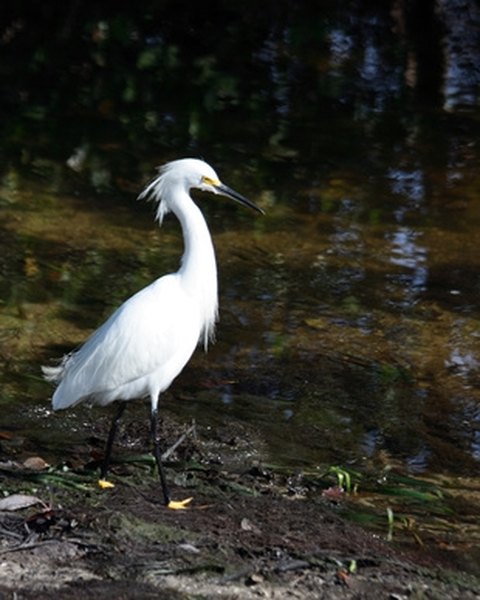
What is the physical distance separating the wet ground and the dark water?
2.46ft

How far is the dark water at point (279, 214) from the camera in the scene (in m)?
6.83

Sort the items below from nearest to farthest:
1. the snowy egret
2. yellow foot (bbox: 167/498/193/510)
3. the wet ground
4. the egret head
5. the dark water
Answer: the wet ground
yellow foot (bbox: 167/498/193/510)
the snowy egret
the egret head
the dark water

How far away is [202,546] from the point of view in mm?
4688

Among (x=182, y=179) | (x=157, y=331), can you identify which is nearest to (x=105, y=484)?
(x=157, y=331)

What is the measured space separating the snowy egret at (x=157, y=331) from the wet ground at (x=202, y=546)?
31 centimetres

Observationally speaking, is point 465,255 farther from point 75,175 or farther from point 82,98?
point 82,98

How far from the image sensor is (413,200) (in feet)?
33.3

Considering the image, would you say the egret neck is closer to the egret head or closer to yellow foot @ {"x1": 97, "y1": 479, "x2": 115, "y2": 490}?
the egret head

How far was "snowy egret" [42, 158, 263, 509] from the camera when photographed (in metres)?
5.47

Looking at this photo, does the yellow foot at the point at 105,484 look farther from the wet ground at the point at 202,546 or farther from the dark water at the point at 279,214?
the dark water at the point at 279,214

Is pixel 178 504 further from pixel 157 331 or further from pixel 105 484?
pixel 157 331

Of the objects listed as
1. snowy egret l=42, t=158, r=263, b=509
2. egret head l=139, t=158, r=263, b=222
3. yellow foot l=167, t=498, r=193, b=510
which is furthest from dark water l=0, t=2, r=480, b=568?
egret head l=139, t=158, r=263, b=222

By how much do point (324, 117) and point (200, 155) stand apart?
1886 millimetres

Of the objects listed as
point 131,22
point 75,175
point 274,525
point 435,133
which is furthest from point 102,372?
point 131,22
